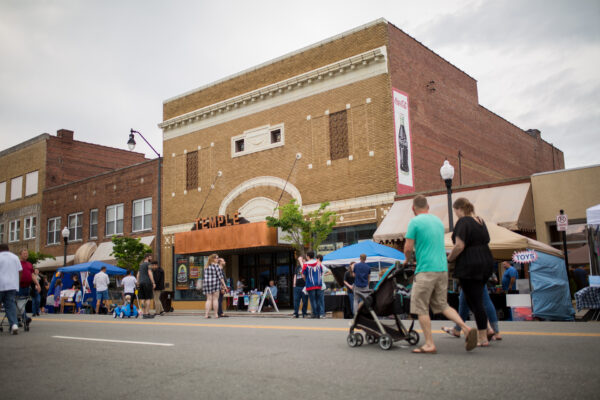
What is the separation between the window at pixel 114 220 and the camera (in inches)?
1297

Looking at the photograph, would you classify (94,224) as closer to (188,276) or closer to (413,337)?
(188,276)

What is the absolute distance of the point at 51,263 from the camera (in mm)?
35969

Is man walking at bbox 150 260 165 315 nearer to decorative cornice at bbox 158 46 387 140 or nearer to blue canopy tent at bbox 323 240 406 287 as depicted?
blue canopy tent at bbox 323 240 406 287

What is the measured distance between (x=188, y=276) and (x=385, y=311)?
21891mm

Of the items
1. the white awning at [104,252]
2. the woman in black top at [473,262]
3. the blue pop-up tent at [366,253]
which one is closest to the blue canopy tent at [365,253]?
the blue pop-up tent at [366,253]

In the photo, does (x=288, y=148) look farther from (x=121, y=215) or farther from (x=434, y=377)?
(x=434, y=377)

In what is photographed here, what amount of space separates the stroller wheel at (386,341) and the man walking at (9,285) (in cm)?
751

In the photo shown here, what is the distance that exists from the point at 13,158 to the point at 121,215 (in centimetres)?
1639

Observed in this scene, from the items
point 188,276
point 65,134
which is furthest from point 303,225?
point 65,134

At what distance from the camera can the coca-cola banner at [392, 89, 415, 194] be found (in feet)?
69.3

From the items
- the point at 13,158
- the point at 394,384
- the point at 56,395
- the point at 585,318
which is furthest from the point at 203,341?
the point at 13,158

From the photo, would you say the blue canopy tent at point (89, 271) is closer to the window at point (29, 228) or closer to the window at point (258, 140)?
the window at point (258, 140)

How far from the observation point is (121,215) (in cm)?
3300

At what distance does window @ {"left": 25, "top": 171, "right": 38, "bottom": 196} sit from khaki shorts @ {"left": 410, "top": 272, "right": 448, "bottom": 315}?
40.1 metres
